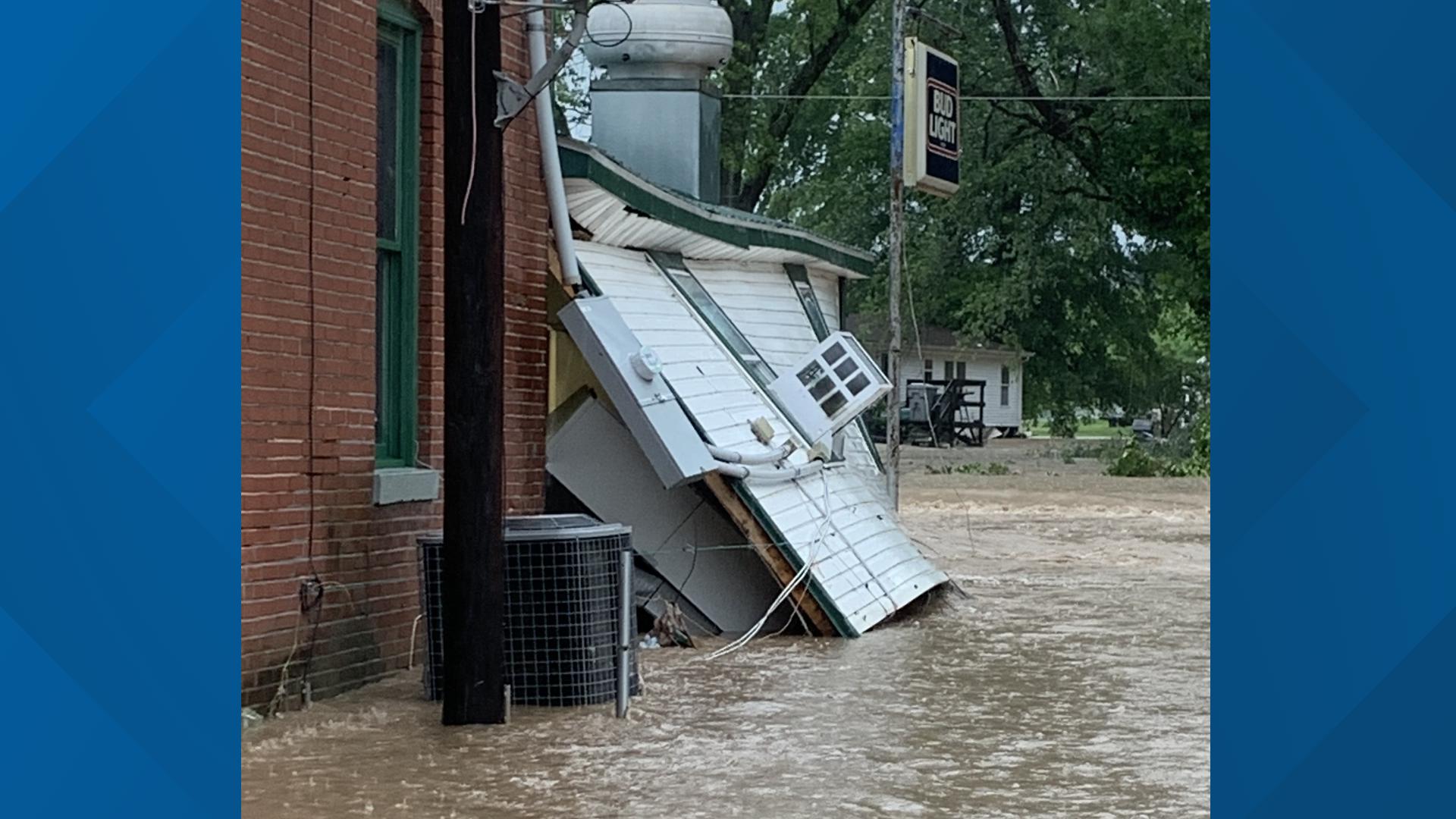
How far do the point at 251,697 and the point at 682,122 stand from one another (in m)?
9.32

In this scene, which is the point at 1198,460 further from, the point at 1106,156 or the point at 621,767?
the point at 621,767

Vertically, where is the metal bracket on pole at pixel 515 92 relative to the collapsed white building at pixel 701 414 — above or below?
above

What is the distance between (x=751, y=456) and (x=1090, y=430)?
86.1 metres

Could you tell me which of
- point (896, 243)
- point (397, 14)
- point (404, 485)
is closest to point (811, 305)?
point (896, 243)

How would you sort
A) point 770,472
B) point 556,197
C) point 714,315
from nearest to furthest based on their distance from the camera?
point 556,197 → point 770,472 → point 714,315

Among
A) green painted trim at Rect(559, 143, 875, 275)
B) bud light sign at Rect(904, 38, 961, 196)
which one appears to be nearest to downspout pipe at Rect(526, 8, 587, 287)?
green painted trim at Rect(559, 143, 875, 275)

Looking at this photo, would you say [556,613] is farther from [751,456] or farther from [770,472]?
[770,472]

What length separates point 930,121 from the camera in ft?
Answer: 72.7

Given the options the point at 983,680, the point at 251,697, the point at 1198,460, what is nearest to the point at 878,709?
the point at 983,680

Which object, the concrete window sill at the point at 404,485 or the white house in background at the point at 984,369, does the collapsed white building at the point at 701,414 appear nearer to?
the concrete window sill at the point at 404,485

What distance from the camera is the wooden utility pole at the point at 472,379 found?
10.1 meters

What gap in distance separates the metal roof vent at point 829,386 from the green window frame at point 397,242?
4527mm

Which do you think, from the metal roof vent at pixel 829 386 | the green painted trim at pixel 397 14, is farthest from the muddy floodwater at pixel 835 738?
the green painted trim at pixel 397 14

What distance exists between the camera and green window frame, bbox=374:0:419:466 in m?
12.1
